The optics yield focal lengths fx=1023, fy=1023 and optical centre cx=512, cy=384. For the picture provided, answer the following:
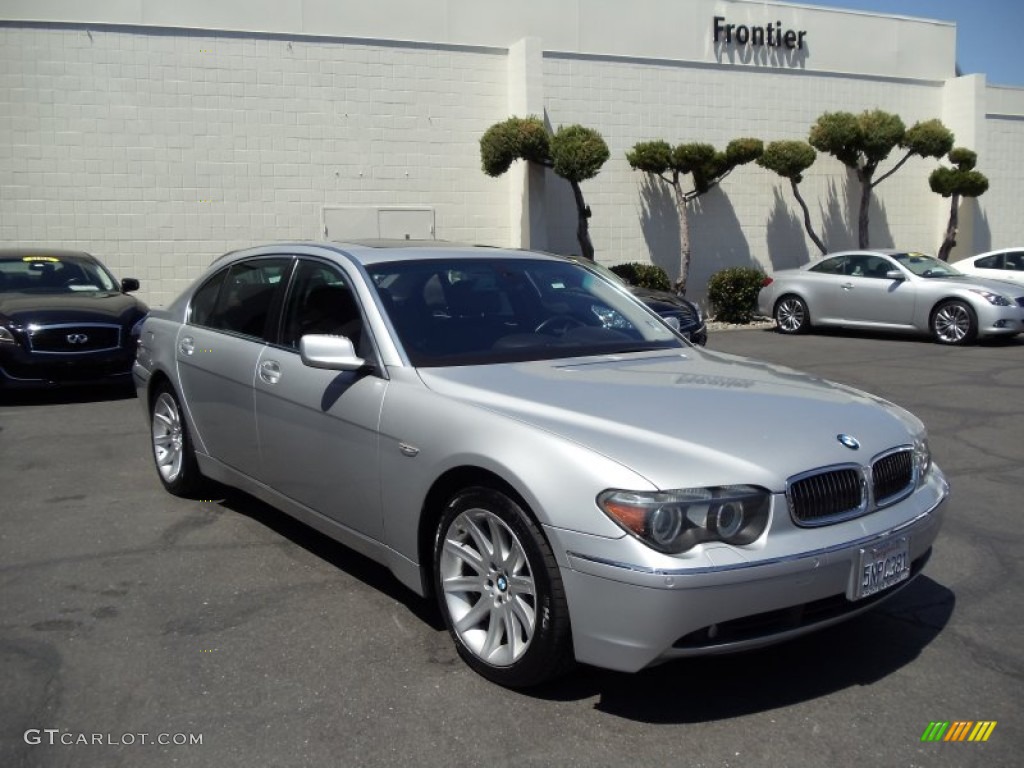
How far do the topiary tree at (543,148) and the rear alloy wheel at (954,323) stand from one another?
19.8 ft

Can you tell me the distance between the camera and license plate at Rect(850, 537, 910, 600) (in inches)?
138

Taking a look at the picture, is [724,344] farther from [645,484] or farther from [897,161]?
[645,484]

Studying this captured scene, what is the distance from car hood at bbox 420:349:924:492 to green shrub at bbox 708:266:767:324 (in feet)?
48.4

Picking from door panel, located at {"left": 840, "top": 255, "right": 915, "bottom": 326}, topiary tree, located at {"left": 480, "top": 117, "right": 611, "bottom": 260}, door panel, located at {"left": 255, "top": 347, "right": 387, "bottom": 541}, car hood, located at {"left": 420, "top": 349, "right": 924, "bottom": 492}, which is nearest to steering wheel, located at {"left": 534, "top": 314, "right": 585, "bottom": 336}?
car hood, located at {"left": 420, "top": 349, "right": 924, "bottom": 492}

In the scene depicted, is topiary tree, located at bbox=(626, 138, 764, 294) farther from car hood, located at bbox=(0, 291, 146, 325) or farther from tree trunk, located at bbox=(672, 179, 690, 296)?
car hood, located at bbox=(0, 291, 146, 325)

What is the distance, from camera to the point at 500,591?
→ 3697 mm

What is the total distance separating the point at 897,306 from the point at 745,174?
655 cm

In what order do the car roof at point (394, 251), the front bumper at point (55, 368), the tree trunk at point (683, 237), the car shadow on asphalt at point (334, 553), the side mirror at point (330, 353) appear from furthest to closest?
the tree trunk at point (683, 237) < the front bumper at point (55, 368) < the car roof at point (394, 251) < the car shadow on asphalt at point (334, 553) < the side mirror at point (330, 353)

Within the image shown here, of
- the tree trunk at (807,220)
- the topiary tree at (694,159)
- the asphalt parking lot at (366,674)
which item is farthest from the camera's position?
the tree trunk at (807,220)

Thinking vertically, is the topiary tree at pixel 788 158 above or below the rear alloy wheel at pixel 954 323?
above

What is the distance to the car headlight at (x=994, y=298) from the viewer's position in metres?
14.5

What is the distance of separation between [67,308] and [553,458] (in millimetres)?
8369

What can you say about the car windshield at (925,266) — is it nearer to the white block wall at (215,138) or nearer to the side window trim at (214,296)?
the white block wall at (215,138)

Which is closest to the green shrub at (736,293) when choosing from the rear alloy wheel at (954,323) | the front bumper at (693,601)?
the rear alloy wheel at (954,323)
